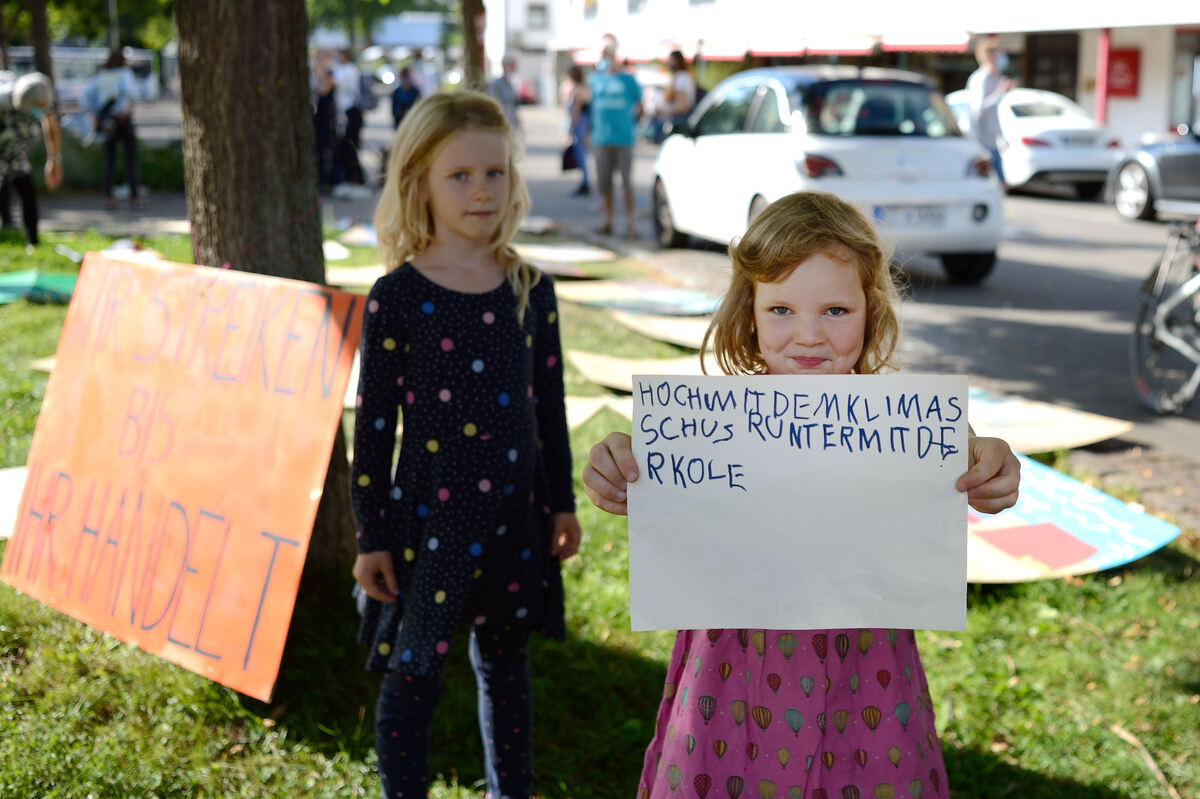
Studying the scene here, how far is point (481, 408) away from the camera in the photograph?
2471 millimetres

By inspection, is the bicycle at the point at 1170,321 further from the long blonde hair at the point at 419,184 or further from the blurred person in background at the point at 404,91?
the blurred person in background at the point at 404,91

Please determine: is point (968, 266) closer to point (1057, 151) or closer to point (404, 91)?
point (1057, 151)

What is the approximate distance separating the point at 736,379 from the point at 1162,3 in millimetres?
23707

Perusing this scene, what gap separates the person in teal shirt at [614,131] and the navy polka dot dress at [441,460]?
33.1 ft

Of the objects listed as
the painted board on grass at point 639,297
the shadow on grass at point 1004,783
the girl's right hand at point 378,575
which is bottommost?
the shadow on grass at point 1004,783

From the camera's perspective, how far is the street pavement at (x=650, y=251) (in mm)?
5254

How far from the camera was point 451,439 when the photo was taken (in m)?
2.46

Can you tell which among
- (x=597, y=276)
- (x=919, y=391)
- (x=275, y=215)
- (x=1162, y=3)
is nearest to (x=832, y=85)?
(x=597, y=276)

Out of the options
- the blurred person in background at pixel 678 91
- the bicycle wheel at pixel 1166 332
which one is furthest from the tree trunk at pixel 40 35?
the bicycle wheel at pixel 1166 332

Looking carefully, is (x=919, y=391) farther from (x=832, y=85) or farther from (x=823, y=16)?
(x=823, y=16)

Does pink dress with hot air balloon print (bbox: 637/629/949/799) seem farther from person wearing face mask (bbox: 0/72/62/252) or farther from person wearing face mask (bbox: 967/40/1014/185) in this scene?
person wearing face mask (bbox: 967/40/1014/185)

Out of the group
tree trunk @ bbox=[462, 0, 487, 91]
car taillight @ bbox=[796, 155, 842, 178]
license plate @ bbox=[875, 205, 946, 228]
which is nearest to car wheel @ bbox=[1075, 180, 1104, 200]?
license plate @ bbox=[875, 205, 946, 228]

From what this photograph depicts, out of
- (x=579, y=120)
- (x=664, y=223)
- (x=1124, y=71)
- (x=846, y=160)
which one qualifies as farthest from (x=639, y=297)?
(x=1124, y=71)

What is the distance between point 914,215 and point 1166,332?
12.3ft
